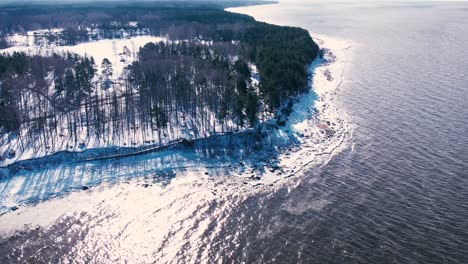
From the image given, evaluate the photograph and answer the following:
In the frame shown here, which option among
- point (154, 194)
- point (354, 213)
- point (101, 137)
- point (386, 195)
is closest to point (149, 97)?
point (101, 137)

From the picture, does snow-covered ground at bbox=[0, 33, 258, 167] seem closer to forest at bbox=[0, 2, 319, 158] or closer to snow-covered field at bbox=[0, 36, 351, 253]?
forest at bbox=[0, 2, 319, 158]

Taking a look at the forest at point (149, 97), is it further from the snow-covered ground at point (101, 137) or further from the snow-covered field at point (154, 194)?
the snow-covered field at point (154, 194)

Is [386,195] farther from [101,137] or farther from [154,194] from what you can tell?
[101,137]

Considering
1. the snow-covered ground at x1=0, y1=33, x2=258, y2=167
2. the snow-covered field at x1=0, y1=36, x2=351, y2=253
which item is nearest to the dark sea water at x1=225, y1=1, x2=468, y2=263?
the snow-covered field at x1=0, y1=36, x2=351, y2=253

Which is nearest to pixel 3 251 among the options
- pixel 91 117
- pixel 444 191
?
pixel 91 117

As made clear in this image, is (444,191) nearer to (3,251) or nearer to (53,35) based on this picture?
(3,251)

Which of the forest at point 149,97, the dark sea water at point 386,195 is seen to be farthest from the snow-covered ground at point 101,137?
the dark sea water at point 386,195

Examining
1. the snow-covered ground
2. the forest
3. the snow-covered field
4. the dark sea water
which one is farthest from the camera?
the forest

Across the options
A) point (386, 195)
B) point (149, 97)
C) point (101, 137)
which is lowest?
point (101, 137)
